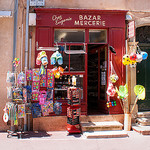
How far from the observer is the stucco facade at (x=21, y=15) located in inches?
262

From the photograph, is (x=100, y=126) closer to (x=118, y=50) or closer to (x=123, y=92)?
(x=123, y=92)

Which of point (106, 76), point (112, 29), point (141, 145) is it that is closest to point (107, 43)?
point (112, 29)

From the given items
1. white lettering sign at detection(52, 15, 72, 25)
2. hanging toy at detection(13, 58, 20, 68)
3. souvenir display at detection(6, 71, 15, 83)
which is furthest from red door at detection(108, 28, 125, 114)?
souvenir display at detection(6, 71, 15, 83)

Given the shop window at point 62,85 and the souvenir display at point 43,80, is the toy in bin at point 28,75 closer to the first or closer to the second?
the souvenir display at point 43,80

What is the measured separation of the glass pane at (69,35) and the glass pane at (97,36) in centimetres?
30

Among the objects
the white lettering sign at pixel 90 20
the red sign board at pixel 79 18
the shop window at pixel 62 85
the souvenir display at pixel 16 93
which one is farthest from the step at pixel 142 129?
the souvenir display at pixel 16 93

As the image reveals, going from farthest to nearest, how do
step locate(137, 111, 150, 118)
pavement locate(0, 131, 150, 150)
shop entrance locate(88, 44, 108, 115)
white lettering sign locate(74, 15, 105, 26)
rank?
shop entrance locate(88, 44, 108, 115) → step locate(137, 111, 150, 118) → white lettering sign locate(74, 15, 105, 26) → pavement locate(0, 131, 150, 150)

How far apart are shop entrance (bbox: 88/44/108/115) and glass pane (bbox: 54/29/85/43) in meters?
1.09

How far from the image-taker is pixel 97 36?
715 centimetres

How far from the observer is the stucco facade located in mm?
6650

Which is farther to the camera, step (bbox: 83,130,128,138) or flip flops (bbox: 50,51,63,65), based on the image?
flip flops (bbox: 50,51,63,65)

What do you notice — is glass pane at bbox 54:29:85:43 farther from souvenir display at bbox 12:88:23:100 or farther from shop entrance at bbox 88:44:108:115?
souvenir display at bbox 12:88:23:100

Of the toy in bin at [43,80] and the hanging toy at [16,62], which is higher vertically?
the hanging toy at [16,62]

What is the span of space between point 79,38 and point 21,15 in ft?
7.26
